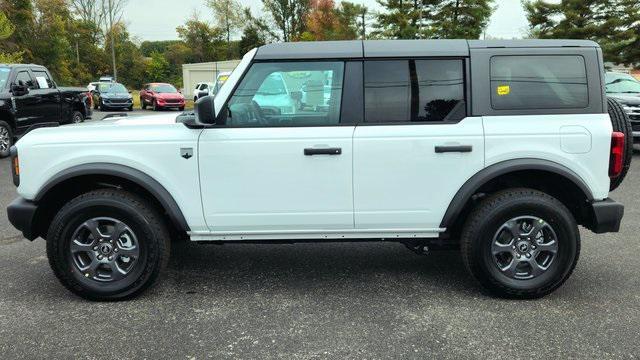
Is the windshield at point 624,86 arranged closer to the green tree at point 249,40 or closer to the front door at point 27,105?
the front door at point 27,105

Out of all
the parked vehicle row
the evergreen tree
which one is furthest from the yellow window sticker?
the evergreen tree

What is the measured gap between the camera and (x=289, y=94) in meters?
3.88

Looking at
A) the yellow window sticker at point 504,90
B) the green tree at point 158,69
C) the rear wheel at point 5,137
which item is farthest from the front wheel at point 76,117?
the green tree at point 158,69

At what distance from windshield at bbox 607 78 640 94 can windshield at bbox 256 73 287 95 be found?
10.4 meters

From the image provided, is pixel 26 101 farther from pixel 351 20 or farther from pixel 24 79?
pixel 351 20

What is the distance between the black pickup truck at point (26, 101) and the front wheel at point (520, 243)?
33.8ft

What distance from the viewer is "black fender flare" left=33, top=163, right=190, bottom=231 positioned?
3750 mm

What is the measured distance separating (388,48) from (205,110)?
4.45 feet

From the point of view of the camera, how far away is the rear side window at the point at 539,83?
12.5 ft

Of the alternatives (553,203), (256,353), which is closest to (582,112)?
(553,203)

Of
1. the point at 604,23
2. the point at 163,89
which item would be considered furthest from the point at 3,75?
the point at 604,23

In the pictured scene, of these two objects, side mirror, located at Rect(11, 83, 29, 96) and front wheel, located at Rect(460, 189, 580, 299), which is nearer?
front wheel, located at Rect(460, 189, 580, 299)

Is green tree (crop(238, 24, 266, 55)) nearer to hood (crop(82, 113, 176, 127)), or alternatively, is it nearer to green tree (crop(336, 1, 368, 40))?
green tree (crop(336, 1, 368, 40))

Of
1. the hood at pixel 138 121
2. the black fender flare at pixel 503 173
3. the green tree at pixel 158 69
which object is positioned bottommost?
the black fender flare at pixel 503 173
